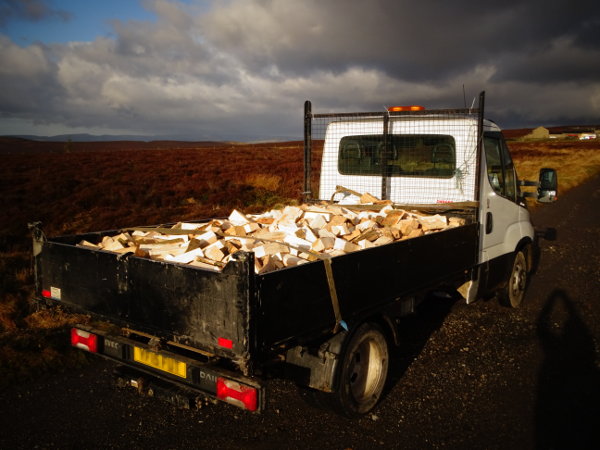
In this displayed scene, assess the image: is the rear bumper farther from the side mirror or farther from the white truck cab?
the side mirror

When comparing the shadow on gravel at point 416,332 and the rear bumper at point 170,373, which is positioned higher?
the rear bumper at point 170,373

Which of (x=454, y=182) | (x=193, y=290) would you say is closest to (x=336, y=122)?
(x=454, y=182)

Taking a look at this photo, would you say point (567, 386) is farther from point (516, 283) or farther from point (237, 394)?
point (237, 394)

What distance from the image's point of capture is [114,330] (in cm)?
348

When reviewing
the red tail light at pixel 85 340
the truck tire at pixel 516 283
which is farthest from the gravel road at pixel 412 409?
the truck tire at pixel 516 283

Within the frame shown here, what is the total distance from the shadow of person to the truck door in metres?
1.07

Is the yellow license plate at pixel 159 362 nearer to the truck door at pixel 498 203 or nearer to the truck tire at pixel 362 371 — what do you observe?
the truck tire at pixel 362 371

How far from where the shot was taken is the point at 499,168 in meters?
5.27

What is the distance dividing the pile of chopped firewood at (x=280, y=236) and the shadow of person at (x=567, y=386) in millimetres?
1626

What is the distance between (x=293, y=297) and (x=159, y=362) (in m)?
1.05

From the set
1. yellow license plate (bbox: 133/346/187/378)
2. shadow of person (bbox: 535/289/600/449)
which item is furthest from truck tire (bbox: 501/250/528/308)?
yellow license plate (bbox: 133/346/187/378)

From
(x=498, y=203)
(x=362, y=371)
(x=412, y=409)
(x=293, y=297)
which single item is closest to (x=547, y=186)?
(x=498, y=203)

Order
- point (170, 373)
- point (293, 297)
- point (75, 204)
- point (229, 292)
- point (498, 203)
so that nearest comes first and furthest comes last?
point (229, 292) → point (293, 297) → point (170, 373) → point (498, 203) → point (75, 204)

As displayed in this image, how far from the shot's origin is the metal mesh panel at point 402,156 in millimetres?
4992
